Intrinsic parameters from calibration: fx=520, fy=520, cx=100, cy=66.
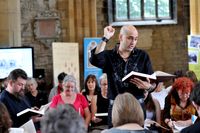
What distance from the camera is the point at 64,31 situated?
40.2ft

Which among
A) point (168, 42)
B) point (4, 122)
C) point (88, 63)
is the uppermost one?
point (168, 42)

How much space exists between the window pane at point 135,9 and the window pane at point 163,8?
57 cm

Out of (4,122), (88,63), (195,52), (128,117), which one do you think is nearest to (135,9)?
(88,63)

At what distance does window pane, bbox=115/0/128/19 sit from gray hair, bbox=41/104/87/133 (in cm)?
1159

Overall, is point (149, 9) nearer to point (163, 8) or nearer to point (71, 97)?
point (163, 8)

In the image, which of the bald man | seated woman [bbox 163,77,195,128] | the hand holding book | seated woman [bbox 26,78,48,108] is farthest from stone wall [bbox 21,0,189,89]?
the hand holding book

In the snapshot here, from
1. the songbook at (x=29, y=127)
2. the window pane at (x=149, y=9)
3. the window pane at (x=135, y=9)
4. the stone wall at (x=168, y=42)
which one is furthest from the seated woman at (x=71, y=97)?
the window pane at (x=149, y=9)

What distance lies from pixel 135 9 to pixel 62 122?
1212 centimetres

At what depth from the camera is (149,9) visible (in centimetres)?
1423

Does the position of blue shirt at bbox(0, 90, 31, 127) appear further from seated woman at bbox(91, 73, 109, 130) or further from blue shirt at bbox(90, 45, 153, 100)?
seated woman at bbox(91, 73, 109, 130)

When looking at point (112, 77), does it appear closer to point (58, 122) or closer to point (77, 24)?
point (58, 122)

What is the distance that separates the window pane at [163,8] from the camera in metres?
14.1

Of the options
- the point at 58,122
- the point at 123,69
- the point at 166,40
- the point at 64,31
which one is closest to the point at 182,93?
the point at 123,69

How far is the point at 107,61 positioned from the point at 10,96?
121cm
